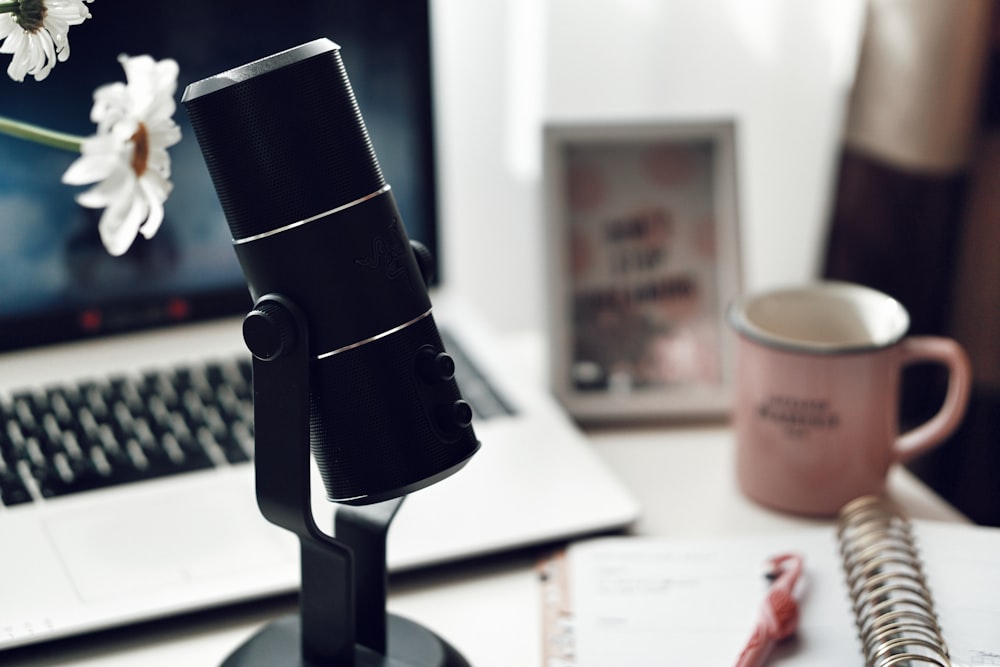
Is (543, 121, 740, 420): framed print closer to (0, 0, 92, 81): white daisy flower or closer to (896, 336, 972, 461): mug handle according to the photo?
(896, 336, 972, 461): mug handle

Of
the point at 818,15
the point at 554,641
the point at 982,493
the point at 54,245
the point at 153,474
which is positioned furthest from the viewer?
the point at 982,493

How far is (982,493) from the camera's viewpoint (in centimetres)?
122

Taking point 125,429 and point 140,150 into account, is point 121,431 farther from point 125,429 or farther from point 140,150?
point 140,150

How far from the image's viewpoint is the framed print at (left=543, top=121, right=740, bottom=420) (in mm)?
797

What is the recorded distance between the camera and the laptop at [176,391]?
1.90 feet

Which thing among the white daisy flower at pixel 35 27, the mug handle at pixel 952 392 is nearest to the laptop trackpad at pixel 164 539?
the white daisy flower at pixel 35 27

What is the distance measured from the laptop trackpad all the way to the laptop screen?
209 mm

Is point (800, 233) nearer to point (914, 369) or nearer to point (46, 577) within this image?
point (914, 369)

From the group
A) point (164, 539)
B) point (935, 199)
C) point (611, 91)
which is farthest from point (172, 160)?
point (935, 199)

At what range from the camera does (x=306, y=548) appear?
1.63 feet

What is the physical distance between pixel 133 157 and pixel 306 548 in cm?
19

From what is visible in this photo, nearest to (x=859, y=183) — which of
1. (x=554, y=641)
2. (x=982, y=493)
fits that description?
(x=982, y=493)

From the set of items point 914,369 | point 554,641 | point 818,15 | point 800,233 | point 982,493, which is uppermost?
point 818,15

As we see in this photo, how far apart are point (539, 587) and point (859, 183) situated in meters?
0.74
